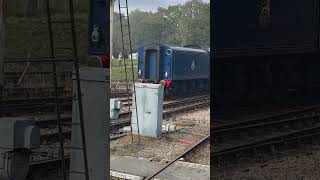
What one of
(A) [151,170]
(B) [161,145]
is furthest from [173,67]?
(A) [151,170]

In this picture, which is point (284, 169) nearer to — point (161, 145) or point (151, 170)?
point (151, 170)

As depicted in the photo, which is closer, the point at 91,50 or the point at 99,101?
the point at 91,50

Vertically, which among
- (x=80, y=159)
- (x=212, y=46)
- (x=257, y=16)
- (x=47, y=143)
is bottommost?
(x=47, y=143)

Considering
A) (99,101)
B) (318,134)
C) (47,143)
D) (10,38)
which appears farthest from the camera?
(47,143)

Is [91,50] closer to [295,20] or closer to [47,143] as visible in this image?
[295,20]

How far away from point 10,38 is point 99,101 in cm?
158

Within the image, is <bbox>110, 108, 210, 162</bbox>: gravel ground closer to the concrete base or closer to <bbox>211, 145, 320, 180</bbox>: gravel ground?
the concrete base

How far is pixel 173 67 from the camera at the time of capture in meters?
21.7

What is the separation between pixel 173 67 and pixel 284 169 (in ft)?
62.5

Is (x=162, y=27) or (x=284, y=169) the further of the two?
(x=162, y=27)

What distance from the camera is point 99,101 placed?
11.8ft

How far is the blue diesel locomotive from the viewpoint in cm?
2173

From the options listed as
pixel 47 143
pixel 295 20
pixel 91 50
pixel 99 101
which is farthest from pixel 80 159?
pixel 47 143

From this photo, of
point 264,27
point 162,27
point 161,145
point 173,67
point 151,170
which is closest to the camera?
point 264,27
